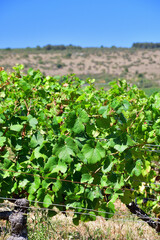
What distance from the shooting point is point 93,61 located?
2003 inches

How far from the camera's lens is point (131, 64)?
4872cm

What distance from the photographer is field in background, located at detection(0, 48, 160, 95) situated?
145 feet

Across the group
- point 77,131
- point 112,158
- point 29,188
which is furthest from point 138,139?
point 29,188

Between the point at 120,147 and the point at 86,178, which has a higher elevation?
the point at 120,147

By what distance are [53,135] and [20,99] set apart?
56 cm

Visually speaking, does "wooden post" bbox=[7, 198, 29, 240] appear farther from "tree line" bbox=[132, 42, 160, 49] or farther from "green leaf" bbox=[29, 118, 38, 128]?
"tree line" bbox=[132, 42, 160, 49]

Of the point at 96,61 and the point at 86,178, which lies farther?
the point at 96,61

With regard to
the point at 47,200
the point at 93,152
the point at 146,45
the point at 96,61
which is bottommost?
the point at 47,200

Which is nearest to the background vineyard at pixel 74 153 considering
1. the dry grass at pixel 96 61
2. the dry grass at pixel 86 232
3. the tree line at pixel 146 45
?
the dry grass at pixel 86 232

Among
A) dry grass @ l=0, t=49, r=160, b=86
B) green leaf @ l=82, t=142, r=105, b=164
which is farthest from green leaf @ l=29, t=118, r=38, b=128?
dry grass @ l=0, t=49, r=160, b=86

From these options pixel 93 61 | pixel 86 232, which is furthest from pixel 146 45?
pixel 86 232

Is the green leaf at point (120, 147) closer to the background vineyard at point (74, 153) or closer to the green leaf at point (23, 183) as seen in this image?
the background vineyard at point (74, 153)

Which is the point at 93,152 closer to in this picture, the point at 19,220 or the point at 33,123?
the point at 33,123

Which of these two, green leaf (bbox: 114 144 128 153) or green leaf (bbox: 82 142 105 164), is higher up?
green leaf (bbox: 114 144 128 153)
